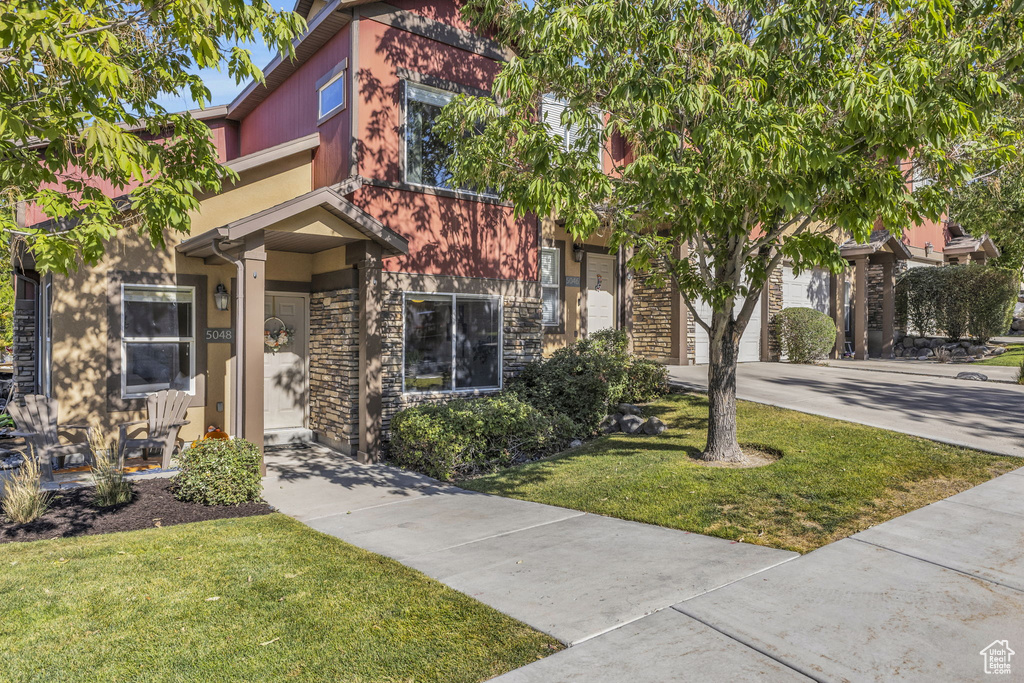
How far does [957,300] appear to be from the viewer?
1808cm

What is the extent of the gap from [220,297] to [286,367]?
154cm

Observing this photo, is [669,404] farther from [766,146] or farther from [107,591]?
[107,591]

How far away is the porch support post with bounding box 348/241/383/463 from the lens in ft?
28.7

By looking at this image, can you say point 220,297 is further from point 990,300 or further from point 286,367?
point 990,300

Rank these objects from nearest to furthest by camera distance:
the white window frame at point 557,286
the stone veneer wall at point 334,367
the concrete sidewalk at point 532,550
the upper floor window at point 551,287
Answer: the concrete sidewalk at point 532,550
the stone veneer wall at point 334,367
the upper floor window at point 551,287
the white window frame at point 557,286

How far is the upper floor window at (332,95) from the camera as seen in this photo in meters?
9.47

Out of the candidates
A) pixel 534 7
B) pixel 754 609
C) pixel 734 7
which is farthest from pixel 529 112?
pixel 754 609

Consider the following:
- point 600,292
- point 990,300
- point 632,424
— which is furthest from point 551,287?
point 990,300

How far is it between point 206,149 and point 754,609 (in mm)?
6728

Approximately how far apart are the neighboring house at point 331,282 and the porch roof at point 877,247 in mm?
10633

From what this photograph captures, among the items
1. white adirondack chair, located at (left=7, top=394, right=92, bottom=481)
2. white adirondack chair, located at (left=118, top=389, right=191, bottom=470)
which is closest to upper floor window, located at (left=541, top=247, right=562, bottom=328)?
white adirondack chair, located at (left=118, top=389, right=191, bottom=470)

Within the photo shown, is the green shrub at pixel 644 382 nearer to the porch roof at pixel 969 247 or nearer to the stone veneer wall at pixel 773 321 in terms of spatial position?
the stone veneer wall at pixel 773 321

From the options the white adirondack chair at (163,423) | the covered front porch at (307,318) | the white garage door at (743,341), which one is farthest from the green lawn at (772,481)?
the white garage door at (743,341)

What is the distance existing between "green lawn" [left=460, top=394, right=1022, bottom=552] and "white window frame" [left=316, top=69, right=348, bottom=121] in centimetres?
604
